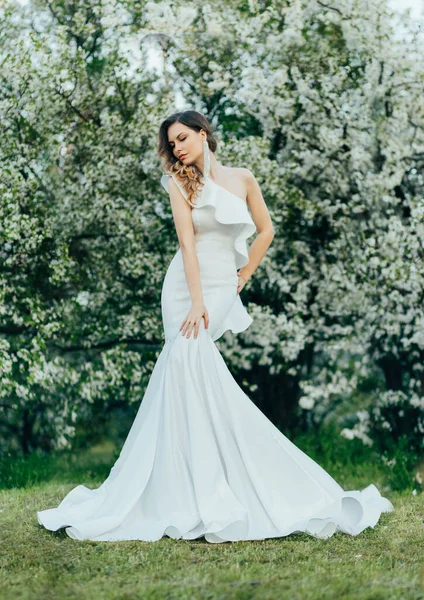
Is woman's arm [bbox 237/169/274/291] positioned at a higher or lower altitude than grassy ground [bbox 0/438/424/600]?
higher

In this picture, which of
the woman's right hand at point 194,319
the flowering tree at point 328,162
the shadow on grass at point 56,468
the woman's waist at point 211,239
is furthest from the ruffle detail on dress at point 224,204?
the shadow on grass at point 56,468

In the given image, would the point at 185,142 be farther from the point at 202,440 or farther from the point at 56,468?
the point at 56,468

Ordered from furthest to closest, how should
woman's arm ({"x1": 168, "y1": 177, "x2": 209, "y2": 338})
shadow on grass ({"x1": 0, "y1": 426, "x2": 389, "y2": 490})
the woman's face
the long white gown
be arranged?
shadow on grass ({"x1": 0, "y1": 426, "x2": 389, "y2": 490}), the woman's face, woman's arm ({"x1": 168, "y1": 177, "x2": 209, "y2": 338}), the long white gown

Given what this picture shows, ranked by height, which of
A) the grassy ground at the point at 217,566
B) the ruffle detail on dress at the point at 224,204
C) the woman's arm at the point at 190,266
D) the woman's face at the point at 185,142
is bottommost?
the grassy ground at the point at 217,566

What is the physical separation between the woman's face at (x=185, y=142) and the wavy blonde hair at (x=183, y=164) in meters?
0.03

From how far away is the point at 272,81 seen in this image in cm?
801

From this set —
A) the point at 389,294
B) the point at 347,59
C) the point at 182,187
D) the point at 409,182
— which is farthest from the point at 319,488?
the point at 347,59

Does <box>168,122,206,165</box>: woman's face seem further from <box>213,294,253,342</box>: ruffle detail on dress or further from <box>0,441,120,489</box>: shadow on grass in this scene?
<box>0,441,120,489</box>: shadow on grass

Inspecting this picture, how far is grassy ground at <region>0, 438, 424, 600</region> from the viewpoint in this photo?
11.0 ft

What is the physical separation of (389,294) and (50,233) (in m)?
3.41

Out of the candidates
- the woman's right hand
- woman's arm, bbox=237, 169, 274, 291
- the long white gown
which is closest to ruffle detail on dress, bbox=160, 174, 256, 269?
the long white gown

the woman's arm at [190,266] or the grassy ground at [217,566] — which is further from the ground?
the woman's arm at [190,266]

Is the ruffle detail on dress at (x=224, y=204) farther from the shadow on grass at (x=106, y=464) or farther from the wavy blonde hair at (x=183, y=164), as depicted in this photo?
the shadow on grass at (x=106, y=464)

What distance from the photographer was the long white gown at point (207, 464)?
14.7 ft
